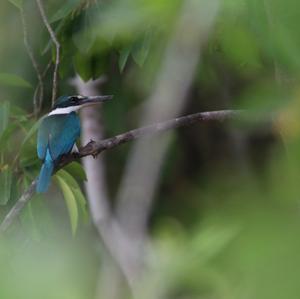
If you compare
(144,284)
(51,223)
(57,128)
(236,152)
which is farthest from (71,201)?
(236,152)

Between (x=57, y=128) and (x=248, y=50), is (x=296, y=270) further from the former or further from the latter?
(x=57, y=128)

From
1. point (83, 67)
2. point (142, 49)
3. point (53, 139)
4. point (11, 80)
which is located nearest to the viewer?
point (142, 49)

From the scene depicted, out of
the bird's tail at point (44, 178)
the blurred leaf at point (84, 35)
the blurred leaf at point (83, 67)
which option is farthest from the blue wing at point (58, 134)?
the blurred leaf at point (84, 35)

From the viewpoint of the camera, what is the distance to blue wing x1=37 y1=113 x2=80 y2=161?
4137 mm

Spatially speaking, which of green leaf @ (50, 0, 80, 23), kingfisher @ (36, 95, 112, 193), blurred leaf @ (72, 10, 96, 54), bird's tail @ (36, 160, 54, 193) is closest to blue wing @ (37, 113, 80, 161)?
kingfisher @ (36, 95, 112, 193)

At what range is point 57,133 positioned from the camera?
15.0 feet

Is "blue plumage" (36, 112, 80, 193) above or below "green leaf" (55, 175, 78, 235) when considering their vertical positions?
above

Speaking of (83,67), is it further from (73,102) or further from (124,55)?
(73,102)

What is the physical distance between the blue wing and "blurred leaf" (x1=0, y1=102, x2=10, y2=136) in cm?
29

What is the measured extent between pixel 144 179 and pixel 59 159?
2991 mm

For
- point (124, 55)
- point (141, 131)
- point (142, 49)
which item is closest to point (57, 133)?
point (124, 55)

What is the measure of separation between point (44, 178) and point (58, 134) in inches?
38.3

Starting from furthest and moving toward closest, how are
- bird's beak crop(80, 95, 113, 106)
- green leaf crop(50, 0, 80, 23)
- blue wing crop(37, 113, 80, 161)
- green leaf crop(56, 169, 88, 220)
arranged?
bird's beak crop(80, 95, 113, 106) → blue wing crop(37, 113, 80, 161) → green leaf crop(56, 169, 88, 220) → green leaf crop(50, 0, 80, 23)

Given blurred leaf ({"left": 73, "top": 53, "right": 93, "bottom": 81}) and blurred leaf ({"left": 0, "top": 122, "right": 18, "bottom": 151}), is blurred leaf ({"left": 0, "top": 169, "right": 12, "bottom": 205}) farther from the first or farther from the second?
Result: blurred leaf ({"left": 73, "top": 53, "right": 93, "bottom": 81})
